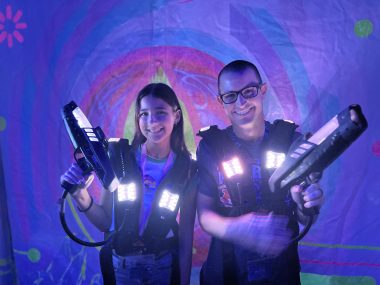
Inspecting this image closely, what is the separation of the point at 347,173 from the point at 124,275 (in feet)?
4.02

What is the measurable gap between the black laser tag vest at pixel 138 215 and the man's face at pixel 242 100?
0.35 m

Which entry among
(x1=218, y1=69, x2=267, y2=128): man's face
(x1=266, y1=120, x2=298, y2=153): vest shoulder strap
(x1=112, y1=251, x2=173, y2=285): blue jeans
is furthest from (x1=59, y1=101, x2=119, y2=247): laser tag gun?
(x1=266, y1=120, x2=298, y2=153): vest shoulder strap

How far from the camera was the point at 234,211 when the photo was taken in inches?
53.6

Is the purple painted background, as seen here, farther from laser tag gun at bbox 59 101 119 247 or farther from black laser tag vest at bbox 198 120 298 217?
laser tag gun at bbox 59 101 119 247

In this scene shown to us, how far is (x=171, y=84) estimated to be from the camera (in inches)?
69.8

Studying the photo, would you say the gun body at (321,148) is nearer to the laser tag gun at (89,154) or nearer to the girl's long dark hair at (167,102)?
the girl's long dark hair at (167,102)

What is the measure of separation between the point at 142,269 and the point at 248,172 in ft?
2.04

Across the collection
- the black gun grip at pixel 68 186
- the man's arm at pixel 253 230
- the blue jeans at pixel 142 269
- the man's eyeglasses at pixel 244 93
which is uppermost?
the man's eyeglasses at pixel 244 93

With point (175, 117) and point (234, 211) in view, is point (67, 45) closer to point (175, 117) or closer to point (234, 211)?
point (175, 117)

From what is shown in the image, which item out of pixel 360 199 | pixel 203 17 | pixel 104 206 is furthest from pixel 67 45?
pixel 360 199

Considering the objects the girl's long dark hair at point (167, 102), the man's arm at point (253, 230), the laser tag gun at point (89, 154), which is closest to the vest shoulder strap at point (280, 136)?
the man's arm at point (253, 230)

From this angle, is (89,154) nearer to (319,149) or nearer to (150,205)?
(150,205)

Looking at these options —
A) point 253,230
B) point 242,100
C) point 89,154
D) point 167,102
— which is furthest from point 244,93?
point 89,154

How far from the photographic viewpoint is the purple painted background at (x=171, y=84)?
1.64 meters
